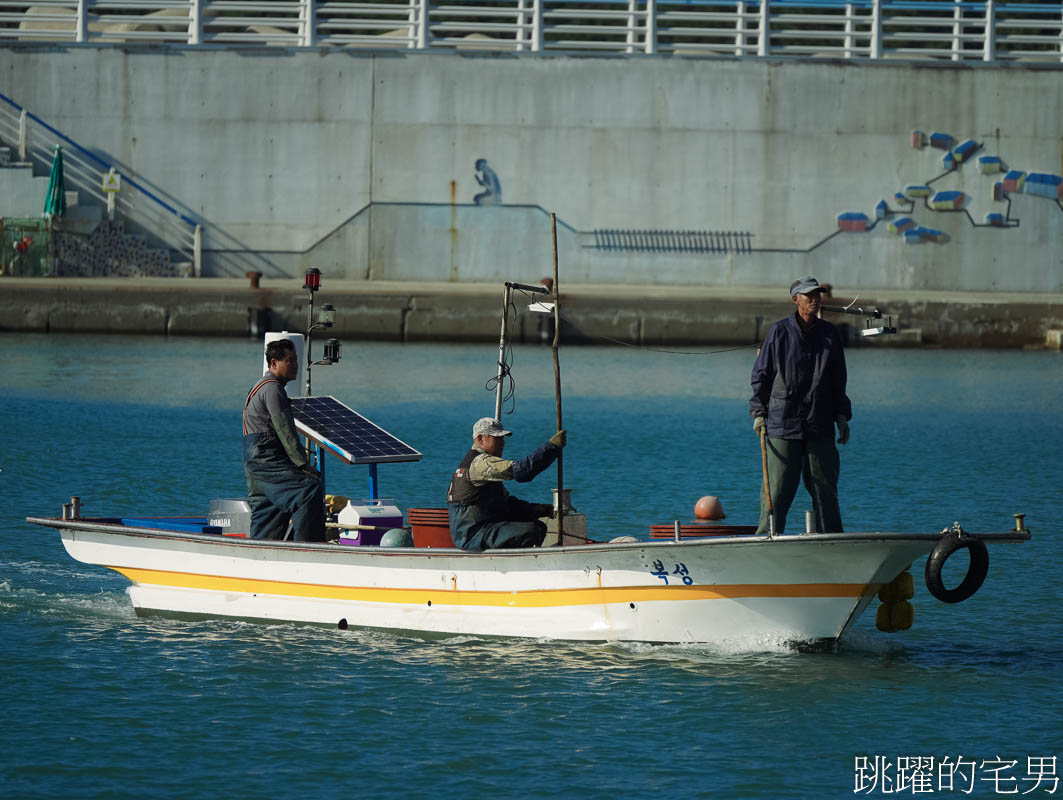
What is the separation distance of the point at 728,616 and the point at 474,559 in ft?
5.48

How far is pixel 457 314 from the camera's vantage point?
32094mm

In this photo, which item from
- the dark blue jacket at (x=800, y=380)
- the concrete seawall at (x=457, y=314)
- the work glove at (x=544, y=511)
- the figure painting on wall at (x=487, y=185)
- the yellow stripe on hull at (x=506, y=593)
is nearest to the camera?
the yellow stripe on hull at (x=506, y=593)

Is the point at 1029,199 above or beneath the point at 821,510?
above

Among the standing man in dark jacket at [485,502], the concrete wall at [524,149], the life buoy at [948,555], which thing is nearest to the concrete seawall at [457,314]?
the concrete wall at [524,149]

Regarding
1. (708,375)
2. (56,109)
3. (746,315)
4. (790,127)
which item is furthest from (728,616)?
(56,109)

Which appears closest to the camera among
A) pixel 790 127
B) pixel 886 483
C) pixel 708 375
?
pixel 886 483

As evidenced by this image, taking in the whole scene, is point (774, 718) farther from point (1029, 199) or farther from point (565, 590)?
point (1029, 199)

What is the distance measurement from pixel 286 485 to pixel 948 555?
437 cm

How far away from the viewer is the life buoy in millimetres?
10039

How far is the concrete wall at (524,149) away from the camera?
120ft

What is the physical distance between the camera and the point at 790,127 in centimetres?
3675

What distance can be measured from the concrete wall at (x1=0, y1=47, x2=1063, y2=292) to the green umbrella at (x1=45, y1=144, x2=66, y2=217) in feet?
7.57

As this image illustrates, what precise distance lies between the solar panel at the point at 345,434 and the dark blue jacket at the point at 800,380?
263cm

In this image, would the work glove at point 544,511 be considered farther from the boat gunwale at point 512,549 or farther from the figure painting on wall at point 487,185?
the figure painting on wall at point 487,185
